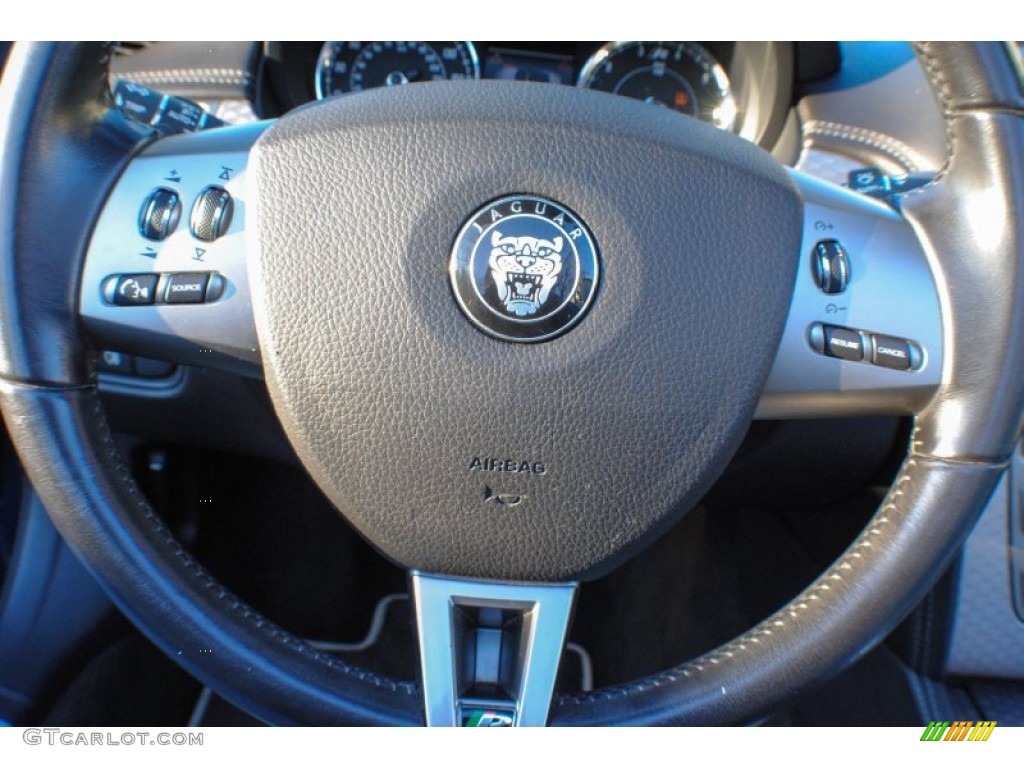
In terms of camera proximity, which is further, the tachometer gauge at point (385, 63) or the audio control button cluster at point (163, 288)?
the tachometer gauge at point (385, 63)

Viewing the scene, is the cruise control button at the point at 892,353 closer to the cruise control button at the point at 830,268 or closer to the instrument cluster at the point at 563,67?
the cruise control button at the point at 830,268

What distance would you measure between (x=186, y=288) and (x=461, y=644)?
0.42 m

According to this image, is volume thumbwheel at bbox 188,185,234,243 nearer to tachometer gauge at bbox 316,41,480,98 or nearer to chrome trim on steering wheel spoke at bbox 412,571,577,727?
chrome trim on steering wheel spoke at bbox 412,571,577,727

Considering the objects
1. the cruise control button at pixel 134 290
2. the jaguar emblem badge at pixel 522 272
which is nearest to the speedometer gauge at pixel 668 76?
the jaguar emblem badge at pixel 522 272

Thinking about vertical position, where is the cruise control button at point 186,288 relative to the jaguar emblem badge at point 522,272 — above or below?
below

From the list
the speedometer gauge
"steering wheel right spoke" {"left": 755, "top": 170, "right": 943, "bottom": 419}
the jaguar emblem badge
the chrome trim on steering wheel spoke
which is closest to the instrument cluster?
the speedometer gauge

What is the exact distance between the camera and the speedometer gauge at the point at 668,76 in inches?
58.9

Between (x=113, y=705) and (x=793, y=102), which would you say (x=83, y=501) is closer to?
(x=113, y=705)

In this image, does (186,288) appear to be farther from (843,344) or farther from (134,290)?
(843,344)

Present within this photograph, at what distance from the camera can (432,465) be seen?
30.0 inches

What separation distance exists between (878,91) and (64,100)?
1.16m

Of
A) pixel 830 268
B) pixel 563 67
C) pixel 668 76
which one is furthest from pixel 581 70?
pixel 830 268
